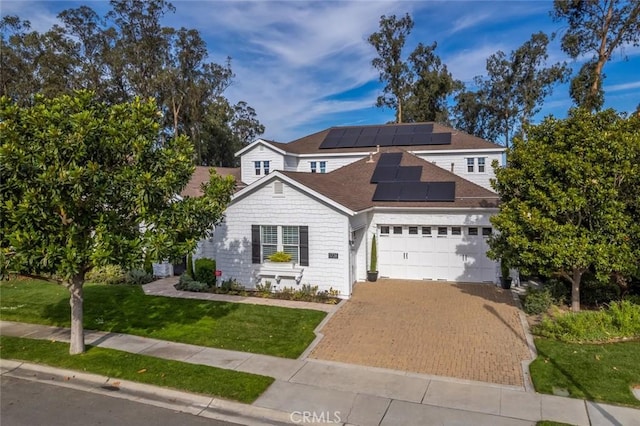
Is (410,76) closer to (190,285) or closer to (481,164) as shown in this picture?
(481,164)

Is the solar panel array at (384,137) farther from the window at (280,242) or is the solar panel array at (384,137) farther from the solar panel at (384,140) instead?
the window at (280,242)

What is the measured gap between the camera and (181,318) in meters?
13.4

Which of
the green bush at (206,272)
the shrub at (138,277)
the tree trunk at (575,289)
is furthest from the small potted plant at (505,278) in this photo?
the shrub at (138,277)

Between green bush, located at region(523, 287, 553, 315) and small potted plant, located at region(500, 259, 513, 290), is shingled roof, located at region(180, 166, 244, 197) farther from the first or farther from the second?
green bush, located at region(523, 287, 553, 315)

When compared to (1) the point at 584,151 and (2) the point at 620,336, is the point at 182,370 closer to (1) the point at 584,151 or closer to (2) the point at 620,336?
(2) the point at 620,336

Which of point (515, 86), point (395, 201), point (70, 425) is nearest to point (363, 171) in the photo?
point (395, 201)

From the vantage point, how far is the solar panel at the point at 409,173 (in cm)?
2053

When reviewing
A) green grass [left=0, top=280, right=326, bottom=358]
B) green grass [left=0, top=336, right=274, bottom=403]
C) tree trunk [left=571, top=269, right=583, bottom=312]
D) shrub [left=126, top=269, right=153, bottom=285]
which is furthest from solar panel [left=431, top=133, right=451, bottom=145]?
green grass [left=0, top=336, right=274, bottom=403]

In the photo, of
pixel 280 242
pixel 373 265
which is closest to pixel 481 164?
pixel 373 265

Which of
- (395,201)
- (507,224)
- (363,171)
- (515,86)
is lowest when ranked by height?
(507,224)

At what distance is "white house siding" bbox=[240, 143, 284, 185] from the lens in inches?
1037

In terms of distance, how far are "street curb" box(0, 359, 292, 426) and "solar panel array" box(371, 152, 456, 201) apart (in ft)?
41.2

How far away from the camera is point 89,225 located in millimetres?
9484

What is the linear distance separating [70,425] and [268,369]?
389cm
